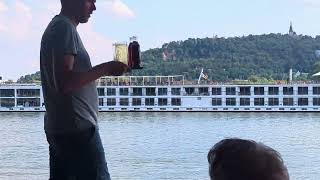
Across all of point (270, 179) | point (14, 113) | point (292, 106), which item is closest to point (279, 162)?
point (270, 179)

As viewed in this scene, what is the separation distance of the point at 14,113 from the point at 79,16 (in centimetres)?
5582

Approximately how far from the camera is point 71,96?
7.23 ft

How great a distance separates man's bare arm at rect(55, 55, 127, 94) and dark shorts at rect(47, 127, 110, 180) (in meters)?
0.17

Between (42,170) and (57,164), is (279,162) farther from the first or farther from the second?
(42,170)

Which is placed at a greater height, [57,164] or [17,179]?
[57,164]

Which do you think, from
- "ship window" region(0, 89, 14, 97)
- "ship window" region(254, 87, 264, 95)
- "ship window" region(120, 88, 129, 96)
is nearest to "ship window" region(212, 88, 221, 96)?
"ship window" region(254, 87, 264, 95)

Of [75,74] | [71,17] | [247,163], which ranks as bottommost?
[247,163]

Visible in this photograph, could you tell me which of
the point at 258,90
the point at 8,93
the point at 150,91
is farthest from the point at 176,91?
the point at 8,93

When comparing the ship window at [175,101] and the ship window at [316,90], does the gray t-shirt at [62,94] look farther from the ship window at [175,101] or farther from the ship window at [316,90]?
the ship window at [175,101]

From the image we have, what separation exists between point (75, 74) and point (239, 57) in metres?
66.9

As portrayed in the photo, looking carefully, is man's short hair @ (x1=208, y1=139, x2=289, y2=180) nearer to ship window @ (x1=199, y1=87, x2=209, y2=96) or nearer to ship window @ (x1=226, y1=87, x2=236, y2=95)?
ship window @ (x1=226, y1=87, x2=236, y2=95)

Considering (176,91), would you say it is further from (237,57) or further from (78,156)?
(78,156)

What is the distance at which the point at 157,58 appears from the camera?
6969 centimetres

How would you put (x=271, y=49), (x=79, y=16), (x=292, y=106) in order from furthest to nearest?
1. (x=271, y=49)
2. (x=292, y=106)
3. (x=79, y=16)
